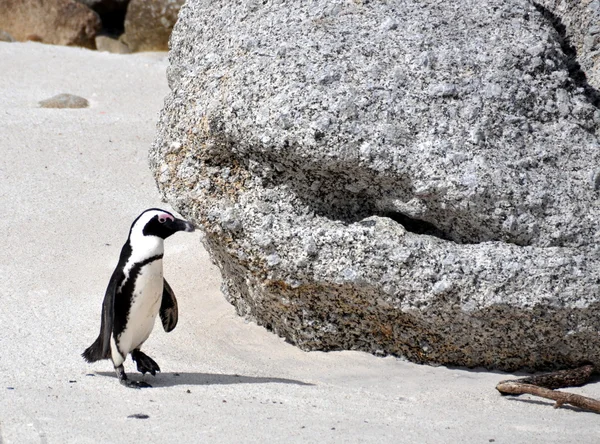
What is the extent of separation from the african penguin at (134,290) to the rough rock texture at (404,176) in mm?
457

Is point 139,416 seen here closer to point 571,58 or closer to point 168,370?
point 168,370

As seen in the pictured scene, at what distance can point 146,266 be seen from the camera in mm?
4031

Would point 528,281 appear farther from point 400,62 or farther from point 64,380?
point 64,380

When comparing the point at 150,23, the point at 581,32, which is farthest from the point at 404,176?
the point at 150,23

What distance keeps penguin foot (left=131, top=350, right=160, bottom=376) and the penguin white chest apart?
0.18 ft

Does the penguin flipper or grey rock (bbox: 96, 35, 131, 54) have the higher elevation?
grey rock (bbox: 96, 35, 131, 54)

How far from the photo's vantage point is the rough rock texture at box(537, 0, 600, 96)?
197 inches

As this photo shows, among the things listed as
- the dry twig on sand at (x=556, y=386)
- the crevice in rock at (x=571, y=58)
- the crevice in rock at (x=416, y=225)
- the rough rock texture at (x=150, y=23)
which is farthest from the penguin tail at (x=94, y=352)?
the rough rock texture at (x=150, y=23)

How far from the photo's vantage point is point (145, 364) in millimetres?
4090

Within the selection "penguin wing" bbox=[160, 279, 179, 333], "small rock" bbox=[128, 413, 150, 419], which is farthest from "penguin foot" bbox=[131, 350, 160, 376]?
"small rock" bbox=[128, 413, 150, 419]

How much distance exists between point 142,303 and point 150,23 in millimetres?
9311

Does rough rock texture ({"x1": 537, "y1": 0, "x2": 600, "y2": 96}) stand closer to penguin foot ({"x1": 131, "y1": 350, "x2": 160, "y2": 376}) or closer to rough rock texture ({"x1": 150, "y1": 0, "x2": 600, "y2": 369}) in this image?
rough rock texture ({"x1": 150, "y1": 0, "x2": 600, "y2": 369})

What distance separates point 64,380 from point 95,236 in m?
2.17

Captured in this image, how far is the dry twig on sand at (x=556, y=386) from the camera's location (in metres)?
3.84
